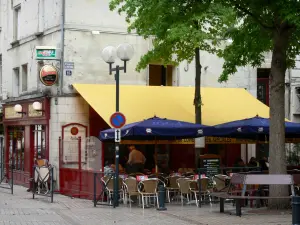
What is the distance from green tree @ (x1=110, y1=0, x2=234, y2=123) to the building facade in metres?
2.56

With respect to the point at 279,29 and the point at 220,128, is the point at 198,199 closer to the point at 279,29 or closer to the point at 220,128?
the point at 220,128

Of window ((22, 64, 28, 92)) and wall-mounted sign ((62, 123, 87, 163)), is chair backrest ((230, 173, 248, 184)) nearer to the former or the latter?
wall-mounted sign ((62, 123, 87, 163))

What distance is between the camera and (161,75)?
24.7 m

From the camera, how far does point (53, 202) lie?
61.6ft

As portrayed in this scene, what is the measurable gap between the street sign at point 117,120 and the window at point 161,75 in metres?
7.51

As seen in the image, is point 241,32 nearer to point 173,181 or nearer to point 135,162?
point 173,181

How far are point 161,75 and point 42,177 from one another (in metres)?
6.80

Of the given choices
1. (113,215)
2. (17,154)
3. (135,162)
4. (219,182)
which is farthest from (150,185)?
(17,154)

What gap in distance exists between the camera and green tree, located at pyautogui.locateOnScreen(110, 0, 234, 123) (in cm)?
1634

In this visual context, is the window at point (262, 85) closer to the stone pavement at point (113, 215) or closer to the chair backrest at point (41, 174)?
the stone pavement at point (113, 215)

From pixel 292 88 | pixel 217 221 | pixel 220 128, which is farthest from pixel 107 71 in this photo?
pixel 217 221

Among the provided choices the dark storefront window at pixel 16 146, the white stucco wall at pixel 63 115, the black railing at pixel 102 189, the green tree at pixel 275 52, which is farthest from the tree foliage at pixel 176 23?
the dark storefront window at pixel 16 146

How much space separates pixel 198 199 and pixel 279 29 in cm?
555

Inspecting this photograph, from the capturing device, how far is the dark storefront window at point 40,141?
23627mm
